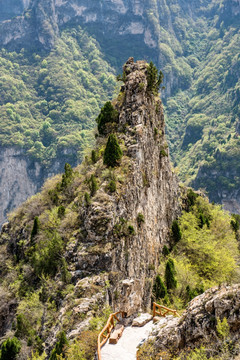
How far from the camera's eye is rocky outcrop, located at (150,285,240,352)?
10523mm

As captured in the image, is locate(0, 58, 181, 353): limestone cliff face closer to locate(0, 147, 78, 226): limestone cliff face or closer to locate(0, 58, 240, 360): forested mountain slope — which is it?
locate(0, 58, 240, 360): forested mountain slope

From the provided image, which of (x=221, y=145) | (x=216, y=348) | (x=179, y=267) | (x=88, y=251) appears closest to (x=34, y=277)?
(x=88, y=251)

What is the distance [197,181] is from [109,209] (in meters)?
161

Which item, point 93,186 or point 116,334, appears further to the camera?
point 93,186

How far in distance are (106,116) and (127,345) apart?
25.2m

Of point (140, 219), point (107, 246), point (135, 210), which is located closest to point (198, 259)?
point (140, 219)

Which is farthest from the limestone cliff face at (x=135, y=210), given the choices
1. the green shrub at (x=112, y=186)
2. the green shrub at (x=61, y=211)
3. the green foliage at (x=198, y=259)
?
the green shrub at (x=61, y=211)

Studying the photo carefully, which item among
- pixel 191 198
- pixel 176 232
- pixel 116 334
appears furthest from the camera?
pixel 191 198

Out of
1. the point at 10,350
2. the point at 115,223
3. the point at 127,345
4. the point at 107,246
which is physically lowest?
the point at 10,350

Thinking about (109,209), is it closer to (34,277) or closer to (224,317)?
(34,277)

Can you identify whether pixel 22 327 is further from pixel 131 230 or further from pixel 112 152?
pixel 112 152

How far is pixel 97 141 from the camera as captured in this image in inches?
1380

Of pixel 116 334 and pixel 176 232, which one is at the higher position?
pixel 176 232

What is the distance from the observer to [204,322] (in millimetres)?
11203
